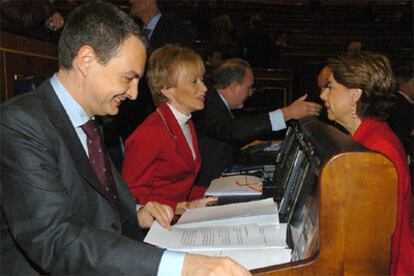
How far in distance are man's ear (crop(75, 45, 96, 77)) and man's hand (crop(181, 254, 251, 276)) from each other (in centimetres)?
61

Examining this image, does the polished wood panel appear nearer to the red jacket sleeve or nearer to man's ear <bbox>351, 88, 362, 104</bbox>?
the red jacket sleeve

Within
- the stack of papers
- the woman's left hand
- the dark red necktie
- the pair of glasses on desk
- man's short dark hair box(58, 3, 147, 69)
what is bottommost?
the pair of glasses on desk

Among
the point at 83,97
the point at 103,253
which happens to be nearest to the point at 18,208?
the point at 103,253

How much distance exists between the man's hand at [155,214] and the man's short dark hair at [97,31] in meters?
0.52

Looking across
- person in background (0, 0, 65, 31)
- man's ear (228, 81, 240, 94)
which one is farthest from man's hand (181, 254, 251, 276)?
man's ear (228, 81, 240, 94)

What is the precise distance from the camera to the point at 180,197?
2.49 meters

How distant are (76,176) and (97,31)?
0.40 meters

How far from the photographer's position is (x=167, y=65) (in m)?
2.69

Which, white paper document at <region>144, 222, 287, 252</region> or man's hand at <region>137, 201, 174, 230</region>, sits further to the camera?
man's hand at <region>137, 201, 174, 230</region>

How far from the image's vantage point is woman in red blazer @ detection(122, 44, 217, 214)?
2.31 metres

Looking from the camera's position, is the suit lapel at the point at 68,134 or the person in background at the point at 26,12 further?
the person in background at the point at 26,12

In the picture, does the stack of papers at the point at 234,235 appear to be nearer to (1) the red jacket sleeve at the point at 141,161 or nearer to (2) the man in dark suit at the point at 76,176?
(2) the man in dark suit at the point at 76,176

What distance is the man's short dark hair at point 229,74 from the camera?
3830 mm

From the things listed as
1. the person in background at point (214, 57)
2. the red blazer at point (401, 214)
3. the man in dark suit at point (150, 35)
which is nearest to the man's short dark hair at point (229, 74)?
the man in dark suit at point (150, 35)
